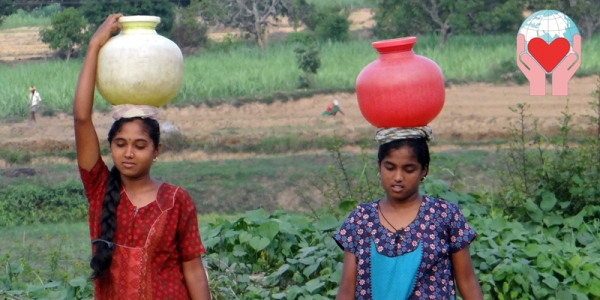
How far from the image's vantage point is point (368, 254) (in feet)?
8.27

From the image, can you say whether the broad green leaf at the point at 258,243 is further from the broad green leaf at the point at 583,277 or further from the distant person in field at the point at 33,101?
the distant person in field at the point at 33,101

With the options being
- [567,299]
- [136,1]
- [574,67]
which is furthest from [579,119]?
[567,299]

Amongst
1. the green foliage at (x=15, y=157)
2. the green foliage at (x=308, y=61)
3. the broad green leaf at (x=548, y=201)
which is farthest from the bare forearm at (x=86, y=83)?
the green foliage at (x=308, y=61)

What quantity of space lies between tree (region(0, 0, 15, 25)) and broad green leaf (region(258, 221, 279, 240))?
15.4 metres

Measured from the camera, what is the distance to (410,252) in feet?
8.15

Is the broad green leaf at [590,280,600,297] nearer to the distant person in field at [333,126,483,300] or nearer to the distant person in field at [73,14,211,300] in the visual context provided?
the distant person in field at [333,126,483,300]

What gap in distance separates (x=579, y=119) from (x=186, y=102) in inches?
249

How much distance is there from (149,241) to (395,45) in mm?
911

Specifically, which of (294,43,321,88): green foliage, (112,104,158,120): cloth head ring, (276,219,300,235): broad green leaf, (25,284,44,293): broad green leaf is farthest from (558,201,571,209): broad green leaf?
(294,43,321,88): green foliage

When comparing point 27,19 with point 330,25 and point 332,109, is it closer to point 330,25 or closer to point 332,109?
point 330,25

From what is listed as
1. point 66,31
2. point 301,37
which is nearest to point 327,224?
point 66,31

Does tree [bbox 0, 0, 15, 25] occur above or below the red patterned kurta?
below

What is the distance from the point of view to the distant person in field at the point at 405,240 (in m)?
2.48

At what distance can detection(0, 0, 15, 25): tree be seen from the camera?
18.1m
